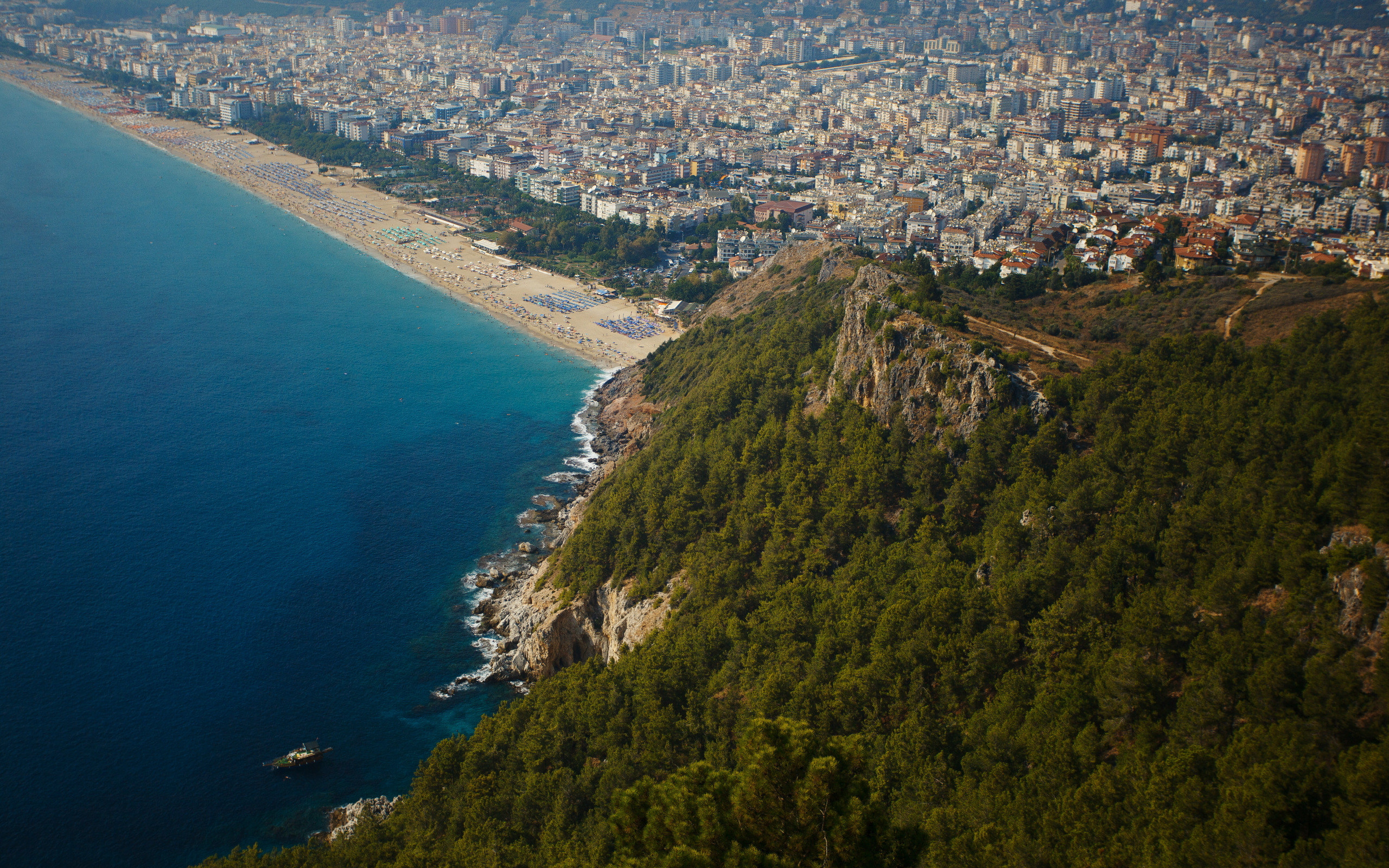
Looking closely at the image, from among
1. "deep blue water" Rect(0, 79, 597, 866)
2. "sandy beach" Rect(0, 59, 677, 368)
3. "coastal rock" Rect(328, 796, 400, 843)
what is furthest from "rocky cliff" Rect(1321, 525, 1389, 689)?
"sandy beach" Rect(0, 59, 677, 368)

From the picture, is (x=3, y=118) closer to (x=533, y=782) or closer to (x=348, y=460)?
(x=348, y=460)

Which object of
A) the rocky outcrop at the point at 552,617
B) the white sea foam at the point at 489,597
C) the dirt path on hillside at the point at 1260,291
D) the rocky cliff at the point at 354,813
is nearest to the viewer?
the rocky cliff at the point at 354,813

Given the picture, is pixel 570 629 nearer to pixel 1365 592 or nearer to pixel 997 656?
pixel 997 656

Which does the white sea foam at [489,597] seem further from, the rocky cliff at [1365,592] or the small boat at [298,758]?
the rocky cliff at [1365,592]

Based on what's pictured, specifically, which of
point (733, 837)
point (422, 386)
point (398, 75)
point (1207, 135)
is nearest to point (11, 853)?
point (733, 837)

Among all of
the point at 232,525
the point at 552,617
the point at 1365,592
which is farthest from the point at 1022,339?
the point at 232,525

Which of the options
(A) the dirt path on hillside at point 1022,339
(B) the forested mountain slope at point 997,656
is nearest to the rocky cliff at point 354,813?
(B) the forested mountain slope at point 997,656
